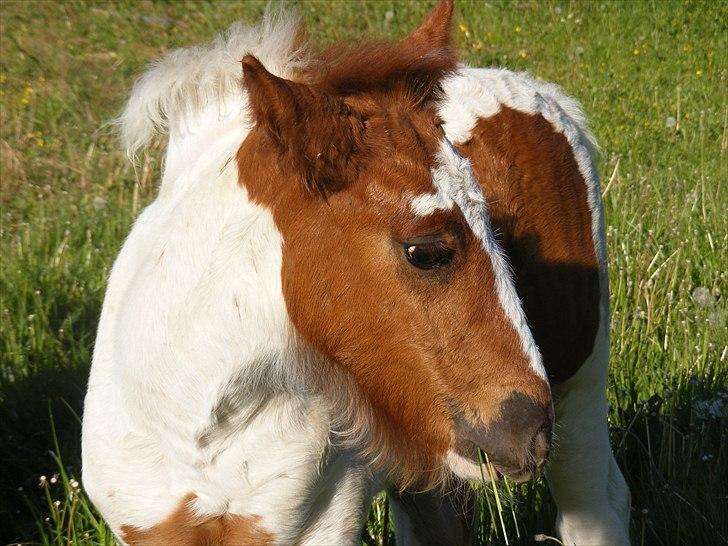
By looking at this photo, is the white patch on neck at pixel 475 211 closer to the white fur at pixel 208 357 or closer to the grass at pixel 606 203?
the white fur at pixel 208 357

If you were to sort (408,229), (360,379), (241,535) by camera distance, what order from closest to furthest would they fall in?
(408,229) → (360,379) → (241,535)

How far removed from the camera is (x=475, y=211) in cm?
241

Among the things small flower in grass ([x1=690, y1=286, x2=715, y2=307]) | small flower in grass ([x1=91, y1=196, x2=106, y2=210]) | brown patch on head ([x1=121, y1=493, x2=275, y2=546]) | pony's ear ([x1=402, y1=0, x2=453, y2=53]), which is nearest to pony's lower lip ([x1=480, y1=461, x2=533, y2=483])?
brown patch on head ([x1=121, y1=493, x2=275, y2=546])

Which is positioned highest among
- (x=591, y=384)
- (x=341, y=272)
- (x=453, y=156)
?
(x=453, y=156)

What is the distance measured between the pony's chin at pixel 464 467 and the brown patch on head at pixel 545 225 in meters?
0.90

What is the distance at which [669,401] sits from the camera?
427 cm

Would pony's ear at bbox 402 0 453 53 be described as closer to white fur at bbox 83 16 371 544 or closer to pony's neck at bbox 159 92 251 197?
white fur at bbox 83 16 371 544

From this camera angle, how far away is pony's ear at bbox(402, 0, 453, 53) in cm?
287

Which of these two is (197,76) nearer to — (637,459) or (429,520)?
(429,520)

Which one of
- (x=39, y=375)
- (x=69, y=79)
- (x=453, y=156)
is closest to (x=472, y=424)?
(x=453, y=156)

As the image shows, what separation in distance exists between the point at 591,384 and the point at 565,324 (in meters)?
0.41

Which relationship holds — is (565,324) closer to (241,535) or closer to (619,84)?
(241,535)

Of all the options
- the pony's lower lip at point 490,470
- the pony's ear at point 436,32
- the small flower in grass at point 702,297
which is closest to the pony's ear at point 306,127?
the pony's ear at point 436,32

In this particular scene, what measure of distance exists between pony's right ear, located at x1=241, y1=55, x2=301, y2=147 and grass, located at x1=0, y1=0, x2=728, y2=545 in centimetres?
76
